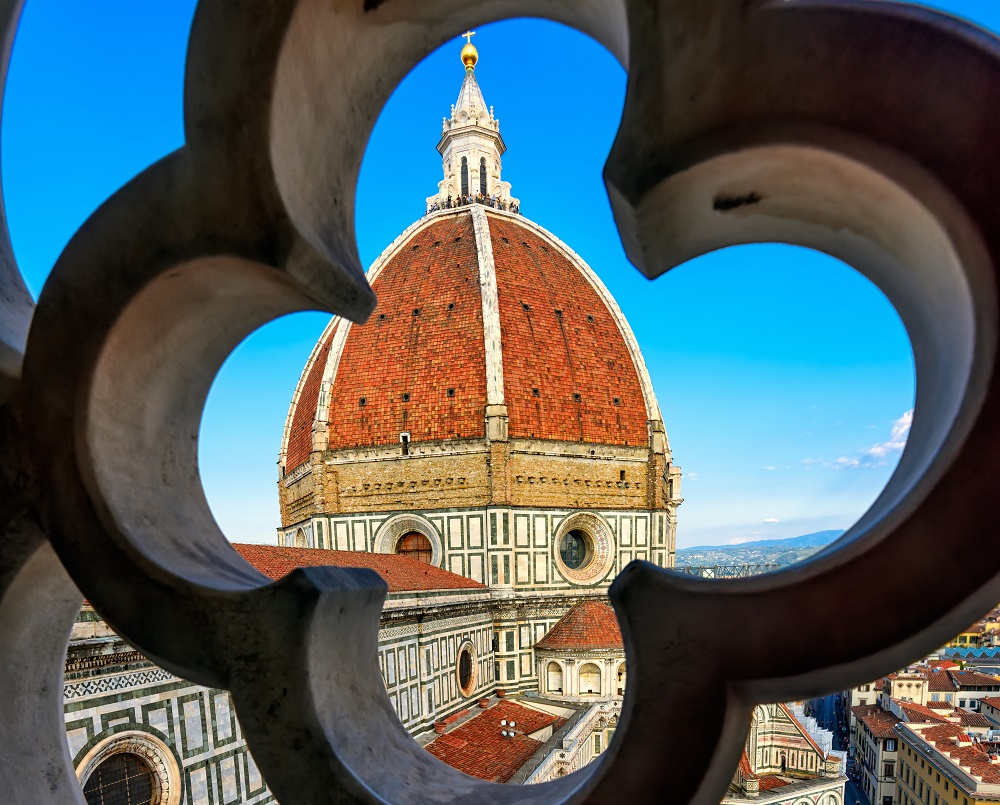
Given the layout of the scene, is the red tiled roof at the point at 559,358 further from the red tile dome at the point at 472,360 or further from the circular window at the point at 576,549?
the circular window at the point at 576,549

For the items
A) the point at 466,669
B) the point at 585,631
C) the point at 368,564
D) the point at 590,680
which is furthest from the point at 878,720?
the point at 368,564

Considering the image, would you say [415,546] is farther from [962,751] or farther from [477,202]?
[962,751]

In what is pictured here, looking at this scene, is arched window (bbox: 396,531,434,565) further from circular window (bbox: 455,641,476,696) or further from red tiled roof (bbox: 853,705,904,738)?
red tiled roof (bbox: 853,705,904,738)

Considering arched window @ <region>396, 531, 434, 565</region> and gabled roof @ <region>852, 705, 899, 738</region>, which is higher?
arched window @ <region>396, 531, 434, 565</region>

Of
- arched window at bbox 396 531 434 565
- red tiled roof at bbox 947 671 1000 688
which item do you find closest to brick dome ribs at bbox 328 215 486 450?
arched window at bbox 396 531 434 565

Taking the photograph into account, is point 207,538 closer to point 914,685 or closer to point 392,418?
point 392,418

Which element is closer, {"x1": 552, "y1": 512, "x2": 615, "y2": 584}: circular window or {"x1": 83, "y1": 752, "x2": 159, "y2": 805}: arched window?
{"x1": 83, "y1": 752, "x2": 159, "y2": 805}: arched window

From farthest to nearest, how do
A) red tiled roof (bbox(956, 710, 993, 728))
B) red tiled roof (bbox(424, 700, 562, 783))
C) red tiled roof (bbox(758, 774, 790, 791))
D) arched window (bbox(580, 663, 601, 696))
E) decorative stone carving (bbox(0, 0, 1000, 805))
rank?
red tiled roof (bbox(956, 710, 993, 728)), arched window (bbox(580, 663, 601, 696)), red tiled roof (bbox(758, 774, 790, 791)), red tiled roof (bbox(424, 700, 562, 783)), decorative stone carving (bbox(0, 0, 1000, 805))
